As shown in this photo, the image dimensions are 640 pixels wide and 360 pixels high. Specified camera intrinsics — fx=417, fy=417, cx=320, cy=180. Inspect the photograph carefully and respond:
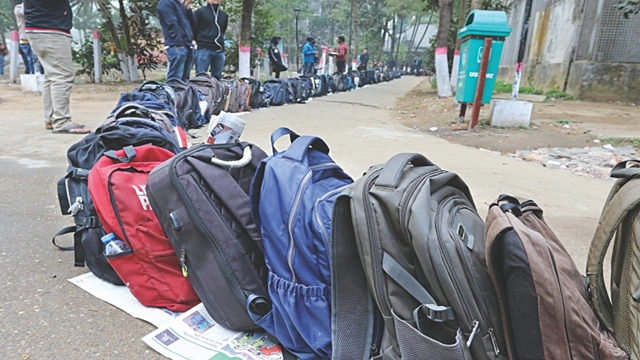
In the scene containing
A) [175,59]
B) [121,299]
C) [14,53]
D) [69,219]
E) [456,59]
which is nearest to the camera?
A: [121,299]

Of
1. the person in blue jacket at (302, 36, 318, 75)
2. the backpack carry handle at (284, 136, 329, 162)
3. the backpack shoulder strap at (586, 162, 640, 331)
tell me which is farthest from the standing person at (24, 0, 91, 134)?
the person in blue jacket at (302, 36, 318, 75)

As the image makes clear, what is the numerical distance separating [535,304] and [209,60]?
6708mm

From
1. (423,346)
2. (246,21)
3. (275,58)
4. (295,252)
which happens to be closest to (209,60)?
(246,21)

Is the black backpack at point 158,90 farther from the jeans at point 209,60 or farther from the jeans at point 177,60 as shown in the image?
the jeans at point 209,60

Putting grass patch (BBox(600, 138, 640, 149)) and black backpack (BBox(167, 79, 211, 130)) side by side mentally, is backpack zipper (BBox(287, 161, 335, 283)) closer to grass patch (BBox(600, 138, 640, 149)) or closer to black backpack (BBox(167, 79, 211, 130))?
black backpack (BBox(167, 79, 211, 130))

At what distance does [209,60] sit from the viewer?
271 inches

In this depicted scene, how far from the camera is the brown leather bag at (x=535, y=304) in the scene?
101cm

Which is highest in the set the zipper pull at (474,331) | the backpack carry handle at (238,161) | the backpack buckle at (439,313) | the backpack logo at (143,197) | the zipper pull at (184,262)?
the backpack carry handle at (238,161)

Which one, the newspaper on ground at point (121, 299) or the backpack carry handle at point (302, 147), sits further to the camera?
the newspaper on ground at point (121, 299)

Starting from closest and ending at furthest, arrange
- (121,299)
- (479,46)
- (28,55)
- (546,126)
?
(121,299) → (479,46) → (546,126) → (28,55)

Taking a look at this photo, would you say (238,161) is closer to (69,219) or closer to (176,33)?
(69,219)

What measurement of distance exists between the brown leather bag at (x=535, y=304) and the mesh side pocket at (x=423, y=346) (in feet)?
0.47

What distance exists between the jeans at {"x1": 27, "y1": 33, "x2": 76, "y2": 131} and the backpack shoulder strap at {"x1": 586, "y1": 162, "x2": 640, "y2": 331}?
4742mm

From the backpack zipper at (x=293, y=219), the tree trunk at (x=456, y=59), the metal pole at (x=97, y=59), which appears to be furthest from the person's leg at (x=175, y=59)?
the metal pole at (x=97, y=59)
